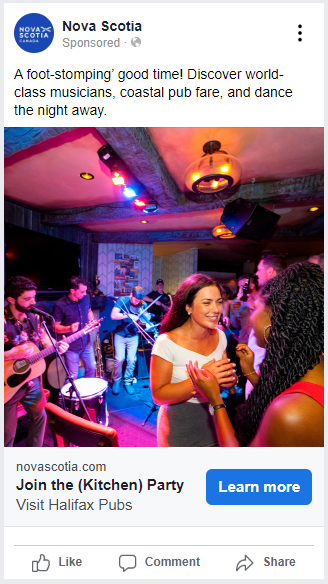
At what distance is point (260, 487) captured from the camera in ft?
2.84

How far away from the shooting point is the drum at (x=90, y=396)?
82.0 inches

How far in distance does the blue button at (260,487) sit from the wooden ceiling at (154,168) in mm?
2098

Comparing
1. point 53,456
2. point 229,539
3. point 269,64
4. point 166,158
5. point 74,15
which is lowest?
point 229,539

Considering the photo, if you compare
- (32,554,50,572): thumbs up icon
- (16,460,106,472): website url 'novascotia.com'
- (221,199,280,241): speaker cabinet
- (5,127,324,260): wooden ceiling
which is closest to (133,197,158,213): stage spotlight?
(5,127,324,260): wooden ceiling

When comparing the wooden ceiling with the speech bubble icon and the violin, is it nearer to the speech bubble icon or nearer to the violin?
the violin

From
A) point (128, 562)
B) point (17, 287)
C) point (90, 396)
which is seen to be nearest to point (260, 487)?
point (128, 562)

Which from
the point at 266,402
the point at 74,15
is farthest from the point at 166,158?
the point at 266,402

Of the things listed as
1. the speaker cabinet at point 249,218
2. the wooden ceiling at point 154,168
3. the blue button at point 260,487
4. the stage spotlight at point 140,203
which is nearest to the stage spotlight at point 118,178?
the wooden ceiling at point 154,168

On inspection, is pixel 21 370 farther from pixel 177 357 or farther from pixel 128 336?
pixel 128 336

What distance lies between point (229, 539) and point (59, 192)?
4184 millimetres

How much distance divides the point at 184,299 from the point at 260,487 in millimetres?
1021

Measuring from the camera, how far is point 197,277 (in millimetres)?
1497

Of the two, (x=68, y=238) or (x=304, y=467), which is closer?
(x=304, y=467)

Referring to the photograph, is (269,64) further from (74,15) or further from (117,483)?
(117,483)
